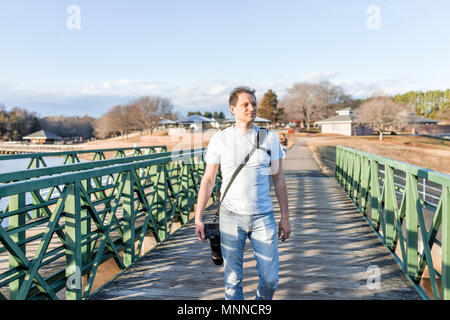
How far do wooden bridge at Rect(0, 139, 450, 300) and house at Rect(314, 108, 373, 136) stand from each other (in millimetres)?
55575

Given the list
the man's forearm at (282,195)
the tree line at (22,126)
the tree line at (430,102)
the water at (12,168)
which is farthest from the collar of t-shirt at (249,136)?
the tree line at (430,102)

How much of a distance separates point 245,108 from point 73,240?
5.55 ft

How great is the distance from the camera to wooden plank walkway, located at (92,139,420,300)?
2.86m

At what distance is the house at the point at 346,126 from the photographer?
57.2 metres

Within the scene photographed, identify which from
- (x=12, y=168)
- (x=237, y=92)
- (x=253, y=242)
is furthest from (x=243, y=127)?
(x=12, y=168)

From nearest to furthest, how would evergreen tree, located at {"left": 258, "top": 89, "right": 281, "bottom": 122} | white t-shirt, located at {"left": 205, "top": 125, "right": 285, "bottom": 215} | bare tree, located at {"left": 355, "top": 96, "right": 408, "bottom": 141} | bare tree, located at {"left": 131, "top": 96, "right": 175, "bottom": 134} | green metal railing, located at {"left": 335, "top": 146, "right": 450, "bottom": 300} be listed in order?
white t-shirt, located at {"left": 205, "top": 125, "right": 285, "bottom": 215} → green metal railing, located at {"left": 335, "top": 146, "right": 450, "bottom": 300} → bare tree, located at {"left": 355, "top": 96, "right": 408, "bottom": 141} → bare tree, located at {"left": 131, "top": 96, "right": 175, "bottom": 134} → evergreen tree, located at {"left": 258, "top": 89, "right": 281, "bottom": 122}

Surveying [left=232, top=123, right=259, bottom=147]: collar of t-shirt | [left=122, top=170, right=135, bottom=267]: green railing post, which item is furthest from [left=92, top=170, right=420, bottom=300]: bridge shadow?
[left=232, top=123, right=259, bottom=147]: collar of t-shirt

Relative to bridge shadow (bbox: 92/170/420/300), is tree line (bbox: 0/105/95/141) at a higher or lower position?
higher

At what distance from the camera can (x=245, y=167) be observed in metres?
2.06

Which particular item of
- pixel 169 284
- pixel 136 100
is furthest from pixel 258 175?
pixel 136 100

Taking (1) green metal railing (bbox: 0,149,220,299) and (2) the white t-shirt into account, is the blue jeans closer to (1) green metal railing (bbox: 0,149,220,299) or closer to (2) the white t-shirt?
(2) the white t-shirt

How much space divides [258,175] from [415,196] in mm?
1758

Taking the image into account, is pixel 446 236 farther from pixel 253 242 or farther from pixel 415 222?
pixel 253 242
